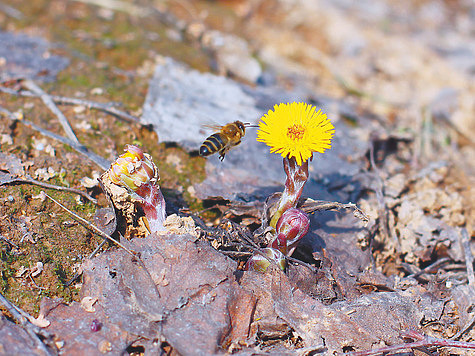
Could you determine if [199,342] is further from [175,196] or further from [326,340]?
[175,196]

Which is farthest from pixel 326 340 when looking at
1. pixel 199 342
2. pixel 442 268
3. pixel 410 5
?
pixel 410 5

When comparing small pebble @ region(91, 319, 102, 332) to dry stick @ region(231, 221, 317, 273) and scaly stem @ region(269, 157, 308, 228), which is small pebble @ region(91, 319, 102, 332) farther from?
scaly stem @ region(269, 157, 308, 228)

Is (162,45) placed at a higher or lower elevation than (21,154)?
higher

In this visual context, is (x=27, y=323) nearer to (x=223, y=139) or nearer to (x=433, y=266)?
(x=223, y=139)

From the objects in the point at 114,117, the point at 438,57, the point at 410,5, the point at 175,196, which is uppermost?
the point at 410,5

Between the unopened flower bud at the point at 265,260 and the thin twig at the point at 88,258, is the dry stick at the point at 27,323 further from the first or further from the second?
the unopened flower bud at the point at 265,260

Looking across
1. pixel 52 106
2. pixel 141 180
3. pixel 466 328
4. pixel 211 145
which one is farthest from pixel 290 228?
pixel 52 106
